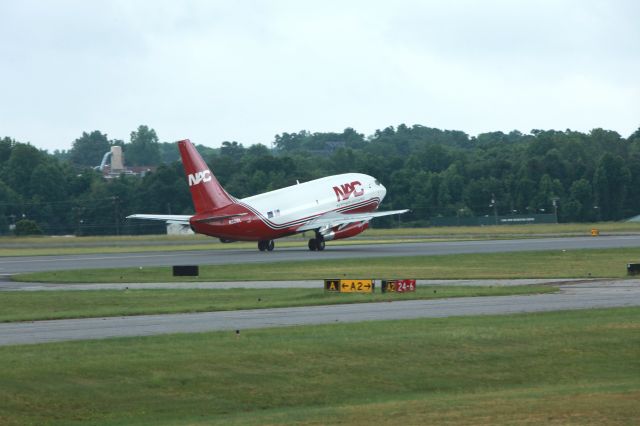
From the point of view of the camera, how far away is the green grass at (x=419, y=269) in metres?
62.2

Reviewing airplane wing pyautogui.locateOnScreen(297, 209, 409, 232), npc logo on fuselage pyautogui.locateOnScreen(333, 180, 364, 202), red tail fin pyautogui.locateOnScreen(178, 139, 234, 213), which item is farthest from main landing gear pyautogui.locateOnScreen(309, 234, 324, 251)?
red tail fin pyautogui.locateOnScreen(178, 139, 234, 213)

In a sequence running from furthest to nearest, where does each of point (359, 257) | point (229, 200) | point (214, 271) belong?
point (229, 200), point (359, 257), point (214, 271)

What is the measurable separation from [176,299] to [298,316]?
10.8m

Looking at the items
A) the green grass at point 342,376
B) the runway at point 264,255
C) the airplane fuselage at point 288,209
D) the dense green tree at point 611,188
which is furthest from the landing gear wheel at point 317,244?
the dense green tree at point 611,188

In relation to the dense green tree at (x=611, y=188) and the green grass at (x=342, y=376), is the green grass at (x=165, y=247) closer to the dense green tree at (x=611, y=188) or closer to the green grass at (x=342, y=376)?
the dense green tree at (x=611, y=188)

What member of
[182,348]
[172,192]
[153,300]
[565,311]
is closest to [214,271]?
[153,300]

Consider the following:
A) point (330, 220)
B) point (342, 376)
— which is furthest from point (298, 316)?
point (330, 220)

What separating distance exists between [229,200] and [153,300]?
3656 centimetres

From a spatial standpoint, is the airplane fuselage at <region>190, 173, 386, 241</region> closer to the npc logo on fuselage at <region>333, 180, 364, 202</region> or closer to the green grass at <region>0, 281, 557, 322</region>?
the npc logo on fuselage at <region>333, 180, 364, 202</region>

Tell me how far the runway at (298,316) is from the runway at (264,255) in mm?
33826

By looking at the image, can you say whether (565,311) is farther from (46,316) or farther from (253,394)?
(46,316)

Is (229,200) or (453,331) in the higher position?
(229,200)

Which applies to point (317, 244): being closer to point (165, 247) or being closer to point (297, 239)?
point (165, 247)

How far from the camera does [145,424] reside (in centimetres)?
2447
